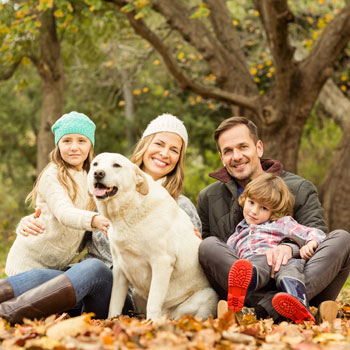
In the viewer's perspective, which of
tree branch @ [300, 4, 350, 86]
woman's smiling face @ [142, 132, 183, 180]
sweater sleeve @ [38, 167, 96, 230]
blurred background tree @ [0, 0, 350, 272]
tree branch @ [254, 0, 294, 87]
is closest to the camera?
sweater sleeve @ [38, 167, 96, 230]

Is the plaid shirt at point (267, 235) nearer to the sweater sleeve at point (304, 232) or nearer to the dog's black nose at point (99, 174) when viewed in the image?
the sweater sleeve at point (304, 232)

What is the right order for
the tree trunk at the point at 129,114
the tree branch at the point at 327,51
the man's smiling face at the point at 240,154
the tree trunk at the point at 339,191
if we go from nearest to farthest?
the man's smiling face at the point at 240,154 < the tree branch at the point at 327,51 < the tree trunk at the point at 339,191 < the tree trunk at the point at 129,114

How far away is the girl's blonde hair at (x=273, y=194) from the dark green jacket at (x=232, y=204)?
0.16 metres

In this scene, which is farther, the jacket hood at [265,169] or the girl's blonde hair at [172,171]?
the jacket hood at [265,169]

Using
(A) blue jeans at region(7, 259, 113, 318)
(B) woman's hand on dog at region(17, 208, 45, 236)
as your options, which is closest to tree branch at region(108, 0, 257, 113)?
(B) woman's hand on dog at region(17, 208, 45, 236)

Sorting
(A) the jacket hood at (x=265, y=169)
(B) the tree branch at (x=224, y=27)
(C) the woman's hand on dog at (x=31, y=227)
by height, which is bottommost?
(C) the woman's hand on dog at (x=31, y=227)

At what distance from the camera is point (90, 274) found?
3.57 metres

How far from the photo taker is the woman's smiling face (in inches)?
173

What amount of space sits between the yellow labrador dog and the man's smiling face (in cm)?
105

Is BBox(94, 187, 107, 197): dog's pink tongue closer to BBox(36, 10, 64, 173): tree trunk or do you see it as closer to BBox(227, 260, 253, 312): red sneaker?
BBox(227, 260, 253, 312): red sneaker

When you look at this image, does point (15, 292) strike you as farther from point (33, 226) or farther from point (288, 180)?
point (288, 180)

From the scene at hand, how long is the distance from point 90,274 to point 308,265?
63.0 inches

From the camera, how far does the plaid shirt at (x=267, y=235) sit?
392cm

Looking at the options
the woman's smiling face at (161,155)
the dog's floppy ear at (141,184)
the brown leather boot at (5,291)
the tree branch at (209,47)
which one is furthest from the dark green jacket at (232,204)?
the tree branch at (209,47)
